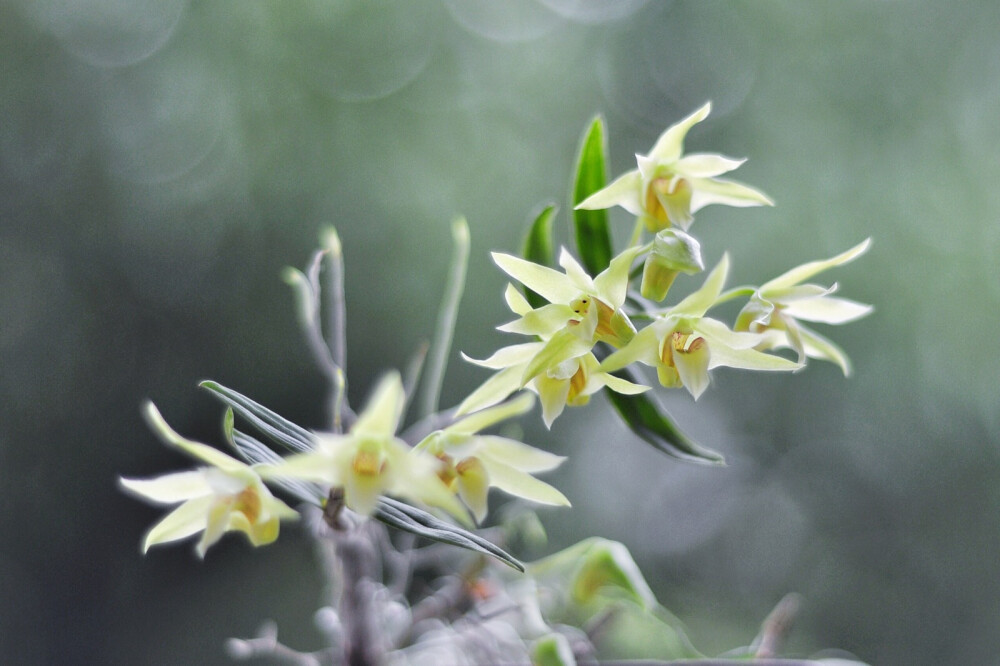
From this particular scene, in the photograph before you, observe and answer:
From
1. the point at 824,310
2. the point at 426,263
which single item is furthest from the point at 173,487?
the point at 426,263

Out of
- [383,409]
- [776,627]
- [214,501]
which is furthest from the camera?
[776,627]

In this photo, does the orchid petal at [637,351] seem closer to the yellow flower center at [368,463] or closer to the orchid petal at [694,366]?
the orchid petal at [694,366]

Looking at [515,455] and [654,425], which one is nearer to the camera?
[515,455]

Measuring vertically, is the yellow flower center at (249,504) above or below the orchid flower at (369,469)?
below

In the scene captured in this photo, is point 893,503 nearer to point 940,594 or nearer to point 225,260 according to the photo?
point 940,594

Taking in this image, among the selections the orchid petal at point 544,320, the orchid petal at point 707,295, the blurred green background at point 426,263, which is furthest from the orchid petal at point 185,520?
the blurred green background at point 426,263

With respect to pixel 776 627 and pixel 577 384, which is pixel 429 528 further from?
pixel 776 627

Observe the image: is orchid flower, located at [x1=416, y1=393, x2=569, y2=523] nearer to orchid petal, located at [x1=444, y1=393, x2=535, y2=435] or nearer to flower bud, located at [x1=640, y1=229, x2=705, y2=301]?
orchid petal, located at [x1=444, y1=393, x2=535, y2=435]
